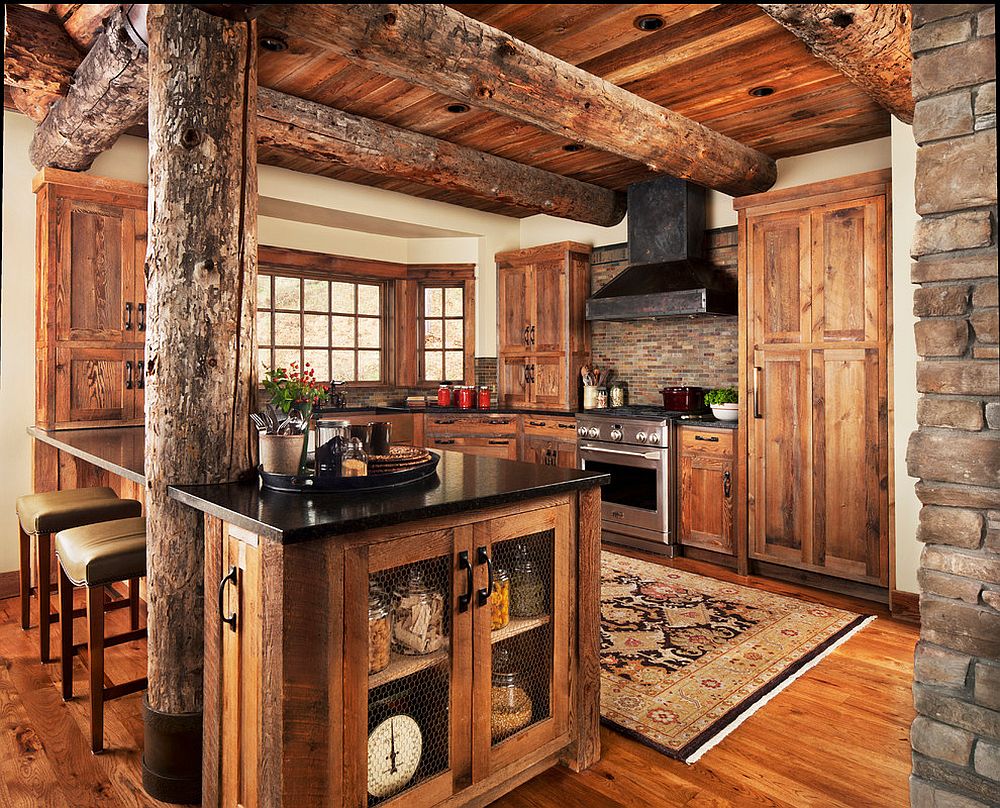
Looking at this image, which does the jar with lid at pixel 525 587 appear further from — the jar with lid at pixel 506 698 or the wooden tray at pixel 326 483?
the wooden tray at pixel 326 483

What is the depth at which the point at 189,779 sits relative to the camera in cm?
217

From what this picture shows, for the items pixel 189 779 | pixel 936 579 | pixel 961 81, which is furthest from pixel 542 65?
pixel 189 779

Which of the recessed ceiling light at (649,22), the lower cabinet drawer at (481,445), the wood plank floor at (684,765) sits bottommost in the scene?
the wood plank floor at (684,765)

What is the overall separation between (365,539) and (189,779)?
1.07m

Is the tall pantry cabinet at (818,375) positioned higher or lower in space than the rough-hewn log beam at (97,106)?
lower

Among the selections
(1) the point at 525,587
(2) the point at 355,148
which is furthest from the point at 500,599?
(2) the point at 355,148

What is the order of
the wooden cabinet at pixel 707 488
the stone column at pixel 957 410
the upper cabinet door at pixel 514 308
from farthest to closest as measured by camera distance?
the upper cabinet door at pixel 514 308 → the wooden cabinet at pixel 707 488 → the stone column at pixel 957 410

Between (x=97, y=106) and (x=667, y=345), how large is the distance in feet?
13.2

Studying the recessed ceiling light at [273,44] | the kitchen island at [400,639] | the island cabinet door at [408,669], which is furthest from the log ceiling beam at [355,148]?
the island cabinet door at [408,669]

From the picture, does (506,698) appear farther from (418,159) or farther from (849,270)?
(418,159)

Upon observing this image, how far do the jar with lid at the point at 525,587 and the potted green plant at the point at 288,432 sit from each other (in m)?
0.73

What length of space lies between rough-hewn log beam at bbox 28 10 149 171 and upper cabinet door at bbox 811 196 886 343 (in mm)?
3530

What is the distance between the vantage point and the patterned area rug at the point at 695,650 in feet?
8.75

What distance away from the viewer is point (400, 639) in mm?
1948
